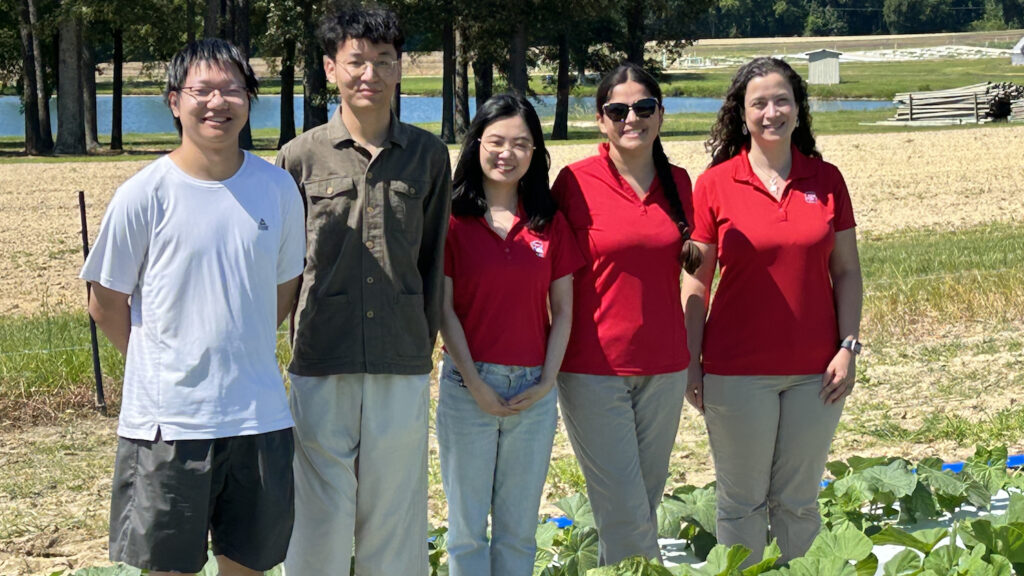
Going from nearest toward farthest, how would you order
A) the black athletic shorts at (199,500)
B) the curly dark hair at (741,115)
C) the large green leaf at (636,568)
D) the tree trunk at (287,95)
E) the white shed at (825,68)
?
the black athletic shorts at (199,500) < the large green leaf at (636,568) < the curly dark hair at (741,115) < the tree trunk at (287,95) < the white shed at (825,68)

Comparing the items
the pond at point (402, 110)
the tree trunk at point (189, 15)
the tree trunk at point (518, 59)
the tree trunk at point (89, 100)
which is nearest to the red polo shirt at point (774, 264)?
the tree trunk at point (518, 59)

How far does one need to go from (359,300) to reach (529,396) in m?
0.62

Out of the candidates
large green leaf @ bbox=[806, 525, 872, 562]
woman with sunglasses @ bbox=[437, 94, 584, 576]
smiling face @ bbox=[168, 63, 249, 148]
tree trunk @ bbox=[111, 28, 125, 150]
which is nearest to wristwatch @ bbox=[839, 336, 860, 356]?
large green leaf @ bbox=[806, 525, 872, 562]

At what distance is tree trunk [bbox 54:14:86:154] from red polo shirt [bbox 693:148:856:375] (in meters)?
37.2

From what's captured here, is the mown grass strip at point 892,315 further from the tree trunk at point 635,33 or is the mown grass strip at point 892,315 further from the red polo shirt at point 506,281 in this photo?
the tree trunk at point 635,33

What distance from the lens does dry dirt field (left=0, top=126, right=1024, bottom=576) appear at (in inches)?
233

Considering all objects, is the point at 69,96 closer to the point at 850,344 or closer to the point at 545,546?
the point at 545,546

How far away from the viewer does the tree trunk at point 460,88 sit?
1690 inches

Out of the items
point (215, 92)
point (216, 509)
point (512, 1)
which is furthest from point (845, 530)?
point (512, 1)

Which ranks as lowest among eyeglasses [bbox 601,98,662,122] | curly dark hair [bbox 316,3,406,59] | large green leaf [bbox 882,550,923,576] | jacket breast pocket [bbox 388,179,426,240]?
large green leaf [bbox 882,550,923,576]

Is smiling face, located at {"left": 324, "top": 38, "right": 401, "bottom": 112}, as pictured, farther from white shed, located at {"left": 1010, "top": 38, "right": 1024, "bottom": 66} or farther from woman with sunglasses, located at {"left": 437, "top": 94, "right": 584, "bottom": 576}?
white shed, located at {"left": 1010, "top": 38, "right": 1024, "bottom": 66}

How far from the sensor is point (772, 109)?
425 centimetres

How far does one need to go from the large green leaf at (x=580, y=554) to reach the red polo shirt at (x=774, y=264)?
0.77m

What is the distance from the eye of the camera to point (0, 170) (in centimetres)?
3123
